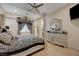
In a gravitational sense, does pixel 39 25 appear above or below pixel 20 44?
above

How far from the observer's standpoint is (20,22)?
1.70m

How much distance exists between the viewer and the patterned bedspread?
1.44 meters

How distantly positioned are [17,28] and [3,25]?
273 millimetres

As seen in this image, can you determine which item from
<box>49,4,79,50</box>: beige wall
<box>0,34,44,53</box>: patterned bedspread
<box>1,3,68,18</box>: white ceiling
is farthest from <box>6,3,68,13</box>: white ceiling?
<box>0,34,44,53</box>: patterned bedspread

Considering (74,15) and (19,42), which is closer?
(19,42)

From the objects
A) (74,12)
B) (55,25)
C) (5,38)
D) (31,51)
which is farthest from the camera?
(55,25)

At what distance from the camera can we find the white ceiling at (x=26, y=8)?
63.8 inches

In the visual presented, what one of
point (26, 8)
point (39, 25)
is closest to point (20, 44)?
point (39, 25)

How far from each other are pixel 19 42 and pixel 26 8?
735mm

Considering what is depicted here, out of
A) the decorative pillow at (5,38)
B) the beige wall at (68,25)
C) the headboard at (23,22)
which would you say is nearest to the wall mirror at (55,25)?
the beige wall at (68,25)

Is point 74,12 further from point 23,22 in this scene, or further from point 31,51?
point 31,51

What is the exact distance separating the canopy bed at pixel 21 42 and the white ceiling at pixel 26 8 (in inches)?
6.3

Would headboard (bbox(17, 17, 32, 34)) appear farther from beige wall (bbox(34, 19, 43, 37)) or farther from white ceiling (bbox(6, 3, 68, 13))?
white ceiling (bbox(6, 3, 68, 13))

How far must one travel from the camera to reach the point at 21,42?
1619mm
